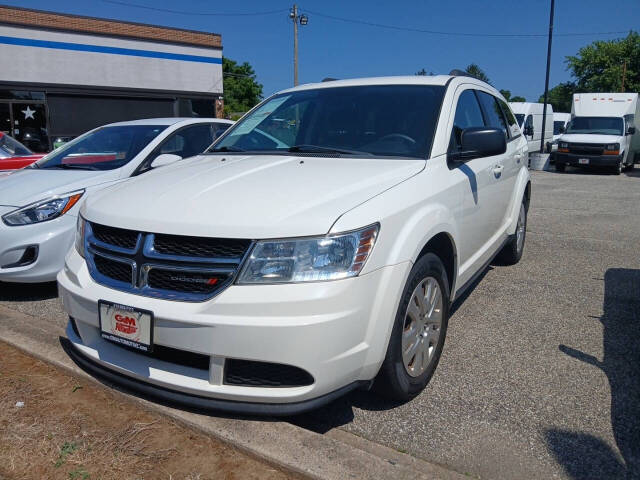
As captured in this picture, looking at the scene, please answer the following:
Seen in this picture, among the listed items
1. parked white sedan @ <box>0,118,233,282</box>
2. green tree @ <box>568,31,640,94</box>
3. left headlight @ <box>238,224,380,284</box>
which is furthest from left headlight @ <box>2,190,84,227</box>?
green tree @ <box>568,31,640,94</box>

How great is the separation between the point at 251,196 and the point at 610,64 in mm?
60048

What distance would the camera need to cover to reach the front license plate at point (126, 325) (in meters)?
2.32

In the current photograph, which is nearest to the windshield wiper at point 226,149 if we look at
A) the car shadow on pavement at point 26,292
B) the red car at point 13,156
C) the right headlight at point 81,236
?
the right headlight at point 81,236

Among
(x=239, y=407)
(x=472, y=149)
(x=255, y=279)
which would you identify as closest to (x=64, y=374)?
(x=239, y=407)

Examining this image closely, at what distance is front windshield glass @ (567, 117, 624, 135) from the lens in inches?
715

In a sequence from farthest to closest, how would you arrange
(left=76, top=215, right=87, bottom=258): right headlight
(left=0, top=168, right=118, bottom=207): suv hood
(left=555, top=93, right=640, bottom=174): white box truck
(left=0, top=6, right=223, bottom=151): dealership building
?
(left=0, top=6, right=223, bottom=151): dealership building, (left=555, top=93, right=640, bottom=174): white box truck, (left=0, top=168, right=118, bottom=207): suv hood, (left=76, top=215, right=87, bottom=258): right headlight

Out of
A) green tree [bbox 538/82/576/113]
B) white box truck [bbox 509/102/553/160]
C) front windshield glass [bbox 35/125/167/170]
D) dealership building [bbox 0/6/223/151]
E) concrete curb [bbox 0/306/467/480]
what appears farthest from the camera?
green tree [bbox 538/82/576/113]

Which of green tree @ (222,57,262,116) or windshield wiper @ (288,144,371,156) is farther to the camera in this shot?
green tree @ (222,57,262,116)

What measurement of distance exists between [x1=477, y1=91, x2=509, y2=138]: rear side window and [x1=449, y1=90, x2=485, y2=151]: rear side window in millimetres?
179

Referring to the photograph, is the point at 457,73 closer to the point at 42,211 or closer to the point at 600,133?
the point at 42,211

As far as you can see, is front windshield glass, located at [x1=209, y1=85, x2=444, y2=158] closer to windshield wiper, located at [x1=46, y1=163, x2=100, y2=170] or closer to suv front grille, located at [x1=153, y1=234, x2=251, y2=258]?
suv front grille, located at [x1=153, y1=234, x2=251, y2=258]

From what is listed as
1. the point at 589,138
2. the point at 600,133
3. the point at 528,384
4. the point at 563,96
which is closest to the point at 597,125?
the point at 600,133

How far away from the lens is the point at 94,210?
278cm

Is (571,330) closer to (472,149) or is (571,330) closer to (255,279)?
(472,149)
